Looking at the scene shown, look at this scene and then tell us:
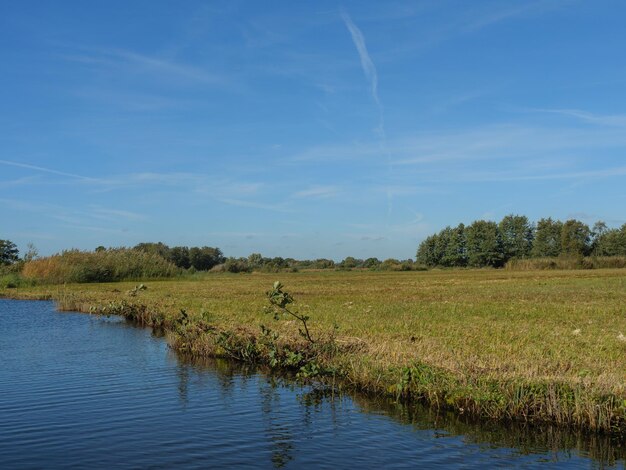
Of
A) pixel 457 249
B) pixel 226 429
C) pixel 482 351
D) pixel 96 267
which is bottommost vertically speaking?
pixel 226 429

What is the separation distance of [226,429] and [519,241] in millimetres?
135350

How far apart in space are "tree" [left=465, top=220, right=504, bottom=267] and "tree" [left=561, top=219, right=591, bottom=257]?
1398cm

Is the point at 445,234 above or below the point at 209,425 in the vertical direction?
above

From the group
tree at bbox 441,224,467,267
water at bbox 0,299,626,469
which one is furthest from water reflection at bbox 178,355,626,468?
tree at bbox 441,224,467,267

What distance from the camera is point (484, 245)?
136m

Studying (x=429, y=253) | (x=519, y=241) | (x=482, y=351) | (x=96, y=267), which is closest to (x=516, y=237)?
(x=519, y=241)

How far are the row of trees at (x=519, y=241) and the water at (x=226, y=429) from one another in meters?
123

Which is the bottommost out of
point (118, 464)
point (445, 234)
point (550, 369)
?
point (118, 464)

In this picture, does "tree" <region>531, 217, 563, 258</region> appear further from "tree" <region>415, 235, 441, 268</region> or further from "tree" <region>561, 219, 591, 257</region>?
"tree" <region>415, 235, 441, 268</region>

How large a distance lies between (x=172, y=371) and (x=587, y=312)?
1603cm

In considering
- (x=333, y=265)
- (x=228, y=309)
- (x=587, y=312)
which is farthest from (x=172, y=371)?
(x=333, y=265)

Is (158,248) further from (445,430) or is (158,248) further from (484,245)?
(445,430)

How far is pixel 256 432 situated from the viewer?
447 inches

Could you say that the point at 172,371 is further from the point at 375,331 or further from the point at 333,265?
the point at 333,265
